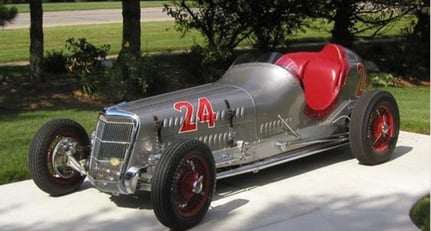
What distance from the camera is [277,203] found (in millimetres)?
5711

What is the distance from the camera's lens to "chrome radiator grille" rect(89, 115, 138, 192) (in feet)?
17.8

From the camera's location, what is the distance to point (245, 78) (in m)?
6.54

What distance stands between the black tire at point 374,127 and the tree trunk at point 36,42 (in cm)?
666

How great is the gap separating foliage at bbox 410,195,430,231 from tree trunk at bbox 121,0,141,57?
7097mm

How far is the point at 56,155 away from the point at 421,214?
9.69 feet

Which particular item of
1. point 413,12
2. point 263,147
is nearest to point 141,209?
point 263,147

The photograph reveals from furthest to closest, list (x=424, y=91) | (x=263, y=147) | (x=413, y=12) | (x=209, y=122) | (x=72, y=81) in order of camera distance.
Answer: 1. (x=413, y=12)
2. (x=424, y=91)
3. (x=72, y=81)
4. (x=263, y=147)
5. (x=209, y=122)

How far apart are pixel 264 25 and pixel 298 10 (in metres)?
0.72

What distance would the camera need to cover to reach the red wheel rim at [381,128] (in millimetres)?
6766

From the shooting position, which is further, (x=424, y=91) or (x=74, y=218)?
(x=424, y=91)

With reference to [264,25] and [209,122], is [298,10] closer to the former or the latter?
[264,25]

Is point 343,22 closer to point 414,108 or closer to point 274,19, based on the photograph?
point 274,19

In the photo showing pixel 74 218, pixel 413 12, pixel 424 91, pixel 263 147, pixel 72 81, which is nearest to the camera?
pixel 74 218

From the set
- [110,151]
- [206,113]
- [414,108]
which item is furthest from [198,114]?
[414,108]
